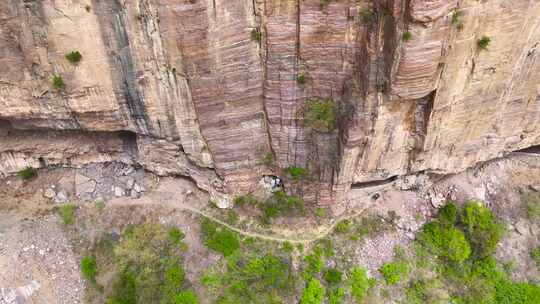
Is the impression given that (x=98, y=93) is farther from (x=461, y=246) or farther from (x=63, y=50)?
(x=461, y=246)

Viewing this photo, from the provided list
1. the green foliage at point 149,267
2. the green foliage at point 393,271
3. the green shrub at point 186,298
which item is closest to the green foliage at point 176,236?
the green foliage at point 149,267

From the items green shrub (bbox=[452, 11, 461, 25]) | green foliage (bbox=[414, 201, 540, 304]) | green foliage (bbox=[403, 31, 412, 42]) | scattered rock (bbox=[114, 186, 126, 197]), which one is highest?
green shrub (bbox=[452, 11, 461, 25])

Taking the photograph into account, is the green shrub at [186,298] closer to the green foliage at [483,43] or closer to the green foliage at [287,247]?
the green foliage at [287,247]

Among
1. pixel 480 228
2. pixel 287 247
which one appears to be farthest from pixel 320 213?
pixel 480 228

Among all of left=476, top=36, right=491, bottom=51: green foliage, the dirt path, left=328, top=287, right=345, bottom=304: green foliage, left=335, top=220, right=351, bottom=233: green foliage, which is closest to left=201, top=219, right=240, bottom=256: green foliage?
the dirt path

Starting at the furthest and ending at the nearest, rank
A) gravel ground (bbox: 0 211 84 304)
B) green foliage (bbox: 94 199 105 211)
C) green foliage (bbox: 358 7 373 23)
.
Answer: green foliage (bbox: 94 199 105 211)
gravel ground (bbox: 0 211 84 304)
green foliage (bbox: 358 7 373 23)

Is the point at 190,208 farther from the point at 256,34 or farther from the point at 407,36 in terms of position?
the point at 407,36

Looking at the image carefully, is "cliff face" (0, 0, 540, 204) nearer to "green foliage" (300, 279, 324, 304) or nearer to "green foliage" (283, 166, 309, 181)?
"green foliage" (283, 166, 309, 181)
